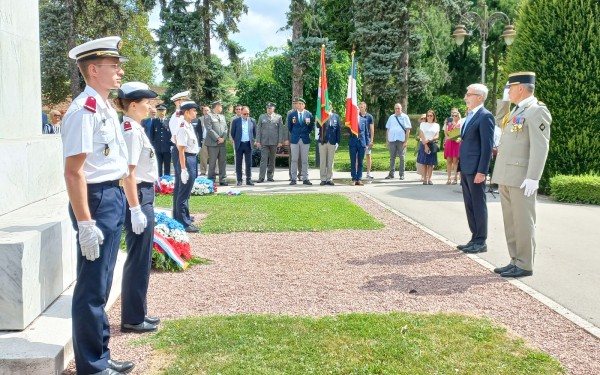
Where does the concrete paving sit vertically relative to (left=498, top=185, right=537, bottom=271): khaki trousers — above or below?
below

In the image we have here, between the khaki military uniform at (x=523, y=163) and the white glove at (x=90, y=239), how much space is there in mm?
4908

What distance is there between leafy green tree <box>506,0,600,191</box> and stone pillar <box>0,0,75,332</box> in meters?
11.8

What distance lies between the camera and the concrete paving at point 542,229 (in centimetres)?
638

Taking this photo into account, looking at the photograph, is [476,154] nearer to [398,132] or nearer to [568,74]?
[568,74]

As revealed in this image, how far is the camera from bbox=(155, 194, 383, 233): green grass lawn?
10.2 metres

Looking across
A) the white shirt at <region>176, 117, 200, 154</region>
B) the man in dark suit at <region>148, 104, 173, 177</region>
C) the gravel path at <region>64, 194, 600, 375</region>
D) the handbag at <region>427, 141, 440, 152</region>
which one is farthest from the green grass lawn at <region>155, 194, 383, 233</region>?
the handbag at <region>427, 141, 440, 152</region>

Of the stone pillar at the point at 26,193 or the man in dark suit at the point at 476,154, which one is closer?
the stone pillar at the point at 26,193

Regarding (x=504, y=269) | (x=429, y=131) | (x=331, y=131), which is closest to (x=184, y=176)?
(x=504, y=269)

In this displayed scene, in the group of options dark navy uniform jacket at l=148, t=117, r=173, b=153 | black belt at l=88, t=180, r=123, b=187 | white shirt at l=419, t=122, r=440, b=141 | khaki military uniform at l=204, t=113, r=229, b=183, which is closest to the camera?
black belt at l=88, t=180, r=123, b=187

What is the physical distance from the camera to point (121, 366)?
4.17 m

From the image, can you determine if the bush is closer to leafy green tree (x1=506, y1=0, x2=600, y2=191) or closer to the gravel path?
leafy green tree (x1=506, y1=0, x2=600, y2=191)

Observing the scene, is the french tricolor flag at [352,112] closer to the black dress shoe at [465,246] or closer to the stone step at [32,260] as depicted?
the black dress shoe at [465,246]

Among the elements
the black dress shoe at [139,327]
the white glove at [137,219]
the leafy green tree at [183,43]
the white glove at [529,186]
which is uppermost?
the leafy green tree at [183,43]

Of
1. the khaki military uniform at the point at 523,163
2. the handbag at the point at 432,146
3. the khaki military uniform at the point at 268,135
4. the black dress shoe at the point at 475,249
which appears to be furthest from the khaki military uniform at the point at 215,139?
the khaki military uniform at the point at 523,163
